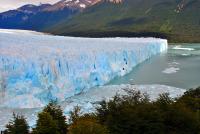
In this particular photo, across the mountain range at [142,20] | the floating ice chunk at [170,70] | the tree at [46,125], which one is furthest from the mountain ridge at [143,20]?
the tree at [46,125]

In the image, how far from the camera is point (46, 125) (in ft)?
43.6

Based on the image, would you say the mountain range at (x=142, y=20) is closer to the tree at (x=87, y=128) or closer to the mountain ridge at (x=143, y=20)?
the mountain ridge at (x=143, y=20)

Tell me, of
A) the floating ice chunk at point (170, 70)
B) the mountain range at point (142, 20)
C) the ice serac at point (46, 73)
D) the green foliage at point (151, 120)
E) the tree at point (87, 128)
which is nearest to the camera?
the tree at point (87, 128)

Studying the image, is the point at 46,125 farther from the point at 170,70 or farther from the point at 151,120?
the point at 170,70

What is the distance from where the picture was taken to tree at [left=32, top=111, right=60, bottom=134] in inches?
523

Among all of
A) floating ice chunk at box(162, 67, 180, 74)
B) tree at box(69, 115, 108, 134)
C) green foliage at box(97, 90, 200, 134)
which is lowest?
floating ice chunk at box(162, 67, 180, 74)

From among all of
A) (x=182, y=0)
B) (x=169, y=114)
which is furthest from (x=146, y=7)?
(x=169, y=114)

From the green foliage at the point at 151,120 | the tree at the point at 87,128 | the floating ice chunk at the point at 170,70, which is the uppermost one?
the tree at the point at 87,128

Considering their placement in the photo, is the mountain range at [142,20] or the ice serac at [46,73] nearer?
the ice serac at [46,73]

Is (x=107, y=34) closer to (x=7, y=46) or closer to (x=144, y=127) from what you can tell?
(x=7, y=46)

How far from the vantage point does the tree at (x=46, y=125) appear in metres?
13.3

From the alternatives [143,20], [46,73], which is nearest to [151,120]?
[46,73]

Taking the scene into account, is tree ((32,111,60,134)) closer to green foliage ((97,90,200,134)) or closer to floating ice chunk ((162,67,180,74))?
green foliage ((97,90,200,134))

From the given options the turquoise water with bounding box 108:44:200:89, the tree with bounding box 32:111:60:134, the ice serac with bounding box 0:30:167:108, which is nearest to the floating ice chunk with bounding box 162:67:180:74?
the turquoise water with bounding box 108:44:200:89
